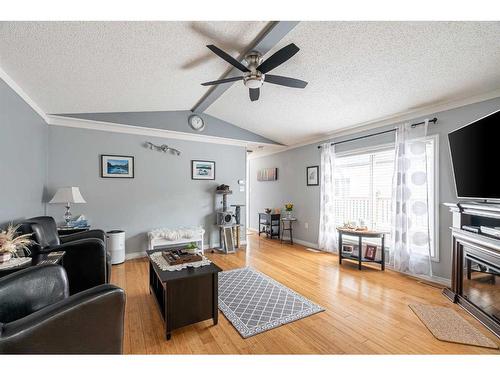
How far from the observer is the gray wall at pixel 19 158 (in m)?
2.17

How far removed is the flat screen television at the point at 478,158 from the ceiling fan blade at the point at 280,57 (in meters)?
1.81

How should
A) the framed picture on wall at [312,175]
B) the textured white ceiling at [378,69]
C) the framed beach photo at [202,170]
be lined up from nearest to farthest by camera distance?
1. the textured white ceiling at [378,69]
2. the framed beach photo at [202,170]
3. the framed picture on wall at [312,175]

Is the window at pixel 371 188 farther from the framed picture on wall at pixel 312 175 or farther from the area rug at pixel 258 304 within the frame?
the area rug at pixel 258 304

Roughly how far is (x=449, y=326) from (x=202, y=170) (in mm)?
4090

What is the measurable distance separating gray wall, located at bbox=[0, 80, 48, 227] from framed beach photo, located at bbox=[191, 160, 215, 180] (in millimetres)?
2254

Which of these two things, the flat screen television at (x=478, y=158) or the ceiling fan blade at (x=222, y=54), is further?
the flat screen television at (x=478, y=158)

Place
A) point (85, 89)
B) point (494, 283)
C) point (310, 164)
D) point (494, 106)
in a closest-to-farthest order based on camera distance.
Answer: point (494, 283) < point (494, 106) < point (85, 89) < point (310, 164)

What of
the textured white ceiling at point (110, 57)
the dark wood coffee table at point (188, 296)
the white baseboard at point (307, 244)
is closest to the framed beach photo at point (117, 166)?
the textured white ceiling at point (110, 57)

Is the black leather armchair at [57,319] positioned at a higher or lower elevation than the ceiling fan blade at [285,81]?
lower

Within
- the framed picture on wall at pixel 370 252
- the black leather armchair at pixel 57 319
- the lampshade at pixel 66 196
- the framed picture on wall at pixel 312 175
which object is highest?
the framed picture on wall at pixel 312 175
